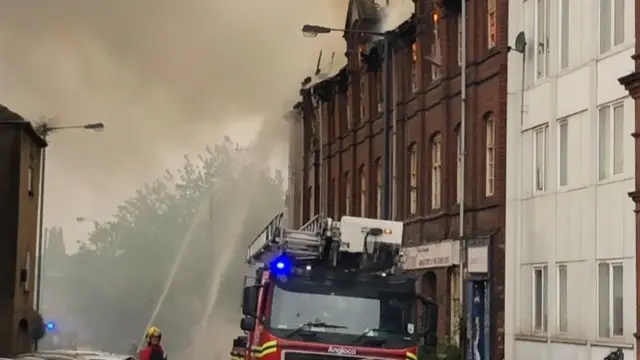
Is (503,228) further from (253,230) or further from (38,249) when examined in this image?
(253,230)

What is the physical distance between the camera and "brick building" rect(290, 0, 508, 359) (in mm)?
28500

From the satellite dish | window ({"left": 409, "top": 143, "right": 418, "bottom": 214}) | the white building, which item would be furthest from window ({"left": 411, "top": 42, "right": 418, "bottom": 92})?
the satellite dish

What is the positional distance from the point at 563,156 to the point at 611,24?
3.33 metres

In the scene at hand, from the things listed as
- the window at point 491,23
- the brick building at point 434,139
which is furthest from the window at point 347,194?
the window at point 491,23

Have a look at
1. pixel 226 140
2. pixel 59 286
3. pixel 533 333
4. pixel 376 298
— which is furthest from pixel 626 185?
pixel 59 286

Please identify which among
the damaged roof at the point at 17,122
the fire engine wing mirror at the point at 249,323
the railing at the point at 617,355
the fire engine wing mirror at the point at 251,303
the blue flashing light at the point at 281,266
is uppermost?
the damaged roof at the point at 17,122

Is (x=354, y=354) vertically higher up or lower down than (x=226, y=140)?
lower down

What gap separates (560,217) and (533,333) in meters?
2.81

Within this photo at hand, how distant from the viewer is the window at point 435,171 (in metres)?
33.1

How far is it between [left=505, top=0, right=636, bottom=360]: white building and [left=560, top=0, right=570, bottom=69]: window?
0.07ft

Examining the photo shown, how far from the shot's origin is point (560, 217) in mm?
25219

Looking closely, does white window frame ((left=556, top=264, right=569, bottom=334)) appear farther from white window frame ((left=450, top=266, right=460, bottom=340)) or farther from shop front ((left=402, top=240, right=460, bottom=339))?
white window frame ((left=450, top=266, right=460, bottom=340))

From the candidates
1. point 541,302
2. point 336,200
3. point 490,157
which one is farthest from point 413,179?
point 336,200

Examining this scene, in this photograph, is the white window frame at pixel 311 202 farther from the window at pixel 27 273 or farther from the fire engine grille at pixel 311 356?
the fire engine grille at pixel 311 356
